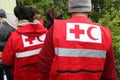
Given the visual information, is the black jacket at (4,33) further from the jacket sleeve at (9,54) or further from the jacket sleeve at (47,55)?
the jacket sleeve at (47,55)

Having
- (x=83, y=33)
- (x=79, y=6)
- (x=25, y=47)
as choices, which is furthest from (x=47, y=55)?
(x=25, y=47)

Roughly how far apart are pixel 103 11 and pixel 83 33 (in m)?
9.05

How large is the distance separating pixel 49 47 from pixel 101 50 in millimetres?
504

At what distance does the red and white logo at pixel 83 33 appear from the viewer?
3.92m

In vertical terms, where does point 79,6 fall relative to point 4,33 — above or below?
above

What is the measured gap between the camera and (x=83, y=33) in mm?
3955

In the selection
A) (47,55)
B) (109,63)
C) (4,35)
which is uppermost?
(47,55)

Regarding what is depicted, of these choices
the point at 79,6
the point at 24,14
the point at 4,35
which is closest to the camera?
the point at 79,6

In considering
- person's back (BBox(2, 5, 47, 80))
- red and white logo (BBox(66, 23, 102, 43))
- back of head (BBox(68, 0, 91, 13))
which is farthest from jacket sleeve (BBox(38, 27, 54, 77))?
person's back (BBox(2, 5, 47, 80))

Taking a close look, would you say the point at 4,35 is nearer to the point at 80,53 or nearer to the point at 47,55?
the point at 47,55

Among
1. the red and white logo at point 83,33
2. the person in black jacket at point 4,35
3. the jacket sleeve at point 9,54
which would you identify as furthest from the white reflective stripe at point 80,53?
the person in black jacket at point 4,35

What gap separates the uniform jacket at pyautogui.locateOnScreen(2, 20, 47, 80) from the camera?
210 inches

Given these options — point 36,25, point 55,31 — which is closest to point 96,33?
point 55,31

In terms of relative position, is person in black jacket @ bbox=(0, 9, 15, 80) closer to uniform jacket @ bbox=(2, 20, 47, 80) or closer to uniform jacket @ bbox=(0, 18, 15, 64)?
uniform jacket @ bbox=(0, 18, 15, 64)
